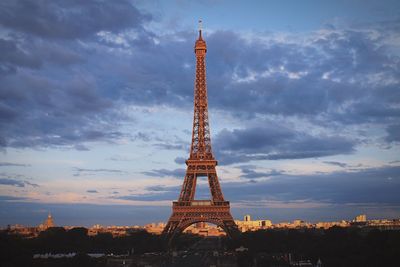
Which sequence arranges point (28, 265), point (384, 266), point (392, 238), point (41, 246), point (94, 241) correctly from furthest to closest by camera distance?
point (94, 241) → point (41, 246) → point (392, 238) → point (384, 266) → point (28, 265)

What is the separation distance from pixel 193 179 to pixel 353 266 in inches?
1309

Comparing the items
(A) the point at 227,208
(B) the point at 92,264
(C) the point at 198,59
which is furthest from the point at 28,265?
(C) the point at 198,59

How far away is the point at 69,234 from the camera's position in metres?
79.9

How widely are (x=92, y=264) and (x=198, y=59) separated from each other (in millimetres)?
35979

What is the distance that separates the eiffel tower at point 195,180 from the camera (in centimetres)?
7044

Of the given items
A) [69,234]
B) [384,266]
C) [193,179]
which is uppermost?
[193,179]

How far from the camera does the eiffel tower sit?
2773 inches

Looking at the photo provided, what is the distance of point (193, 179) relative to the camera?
71438mm

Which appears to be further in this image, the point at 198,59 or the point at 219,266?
the point at 198,59

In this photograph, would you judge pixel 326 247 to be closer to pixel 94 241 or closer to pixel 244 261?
pixel 244 261

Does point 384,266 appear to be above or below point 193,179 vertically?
below

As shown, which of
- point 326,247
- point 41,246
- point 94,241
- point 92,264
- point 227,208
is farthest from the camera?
point 94,241

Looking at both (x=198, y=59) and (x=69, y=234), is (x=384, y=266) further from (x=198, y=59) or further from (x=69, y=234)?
(x=69, y=234)

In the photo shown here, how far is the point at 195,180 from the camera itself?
7175 cm
